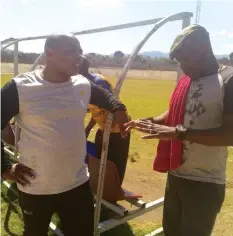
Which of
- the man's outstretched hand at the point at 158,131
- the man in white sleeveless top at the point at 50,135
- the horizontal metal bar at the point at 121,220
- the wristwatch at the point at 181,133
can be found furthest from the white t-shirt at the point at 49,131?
the horizontal metal bar at the point at 121,220

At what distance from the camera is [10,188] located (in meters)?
4.70

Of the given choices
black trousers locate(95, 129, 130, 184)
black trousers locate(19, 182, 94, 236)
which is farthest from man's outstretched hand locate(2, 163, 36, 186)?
black trousers locate(95, 129, 130, 184)

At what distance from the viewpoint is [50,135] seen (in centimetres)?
215

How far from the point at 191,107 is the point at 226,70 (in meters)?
0.31

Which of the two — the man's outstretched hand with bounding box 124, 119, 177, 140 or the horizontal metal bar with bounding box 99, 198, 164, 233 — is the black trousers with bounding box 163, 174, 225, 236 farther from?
the horizontal metal bar with bounding box 99, 198, 164, 233

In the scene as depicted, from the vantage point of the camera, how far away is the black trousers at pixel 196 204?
86.0 inches

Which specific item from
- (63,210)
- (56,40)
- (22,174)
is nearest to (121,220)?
(63,210)

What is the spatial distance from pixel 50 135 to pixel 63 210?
1.78 feet

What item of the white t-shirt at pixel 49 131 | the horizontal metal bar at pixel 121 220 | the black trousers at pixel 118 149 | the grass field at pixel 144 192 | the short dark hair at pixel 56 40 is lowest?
the grass field at pixel 144 192

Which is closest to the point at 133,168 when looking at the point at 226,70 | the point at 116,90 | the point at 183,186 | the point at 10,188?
the point at 10,188

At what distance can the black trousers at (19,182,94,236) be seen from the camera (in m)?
2.21

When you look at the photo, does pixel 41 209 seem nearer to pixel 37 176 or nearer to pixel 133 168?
pixel 37 176

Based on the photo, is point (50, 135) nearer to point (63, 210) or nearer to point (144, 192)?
point (63, 210)

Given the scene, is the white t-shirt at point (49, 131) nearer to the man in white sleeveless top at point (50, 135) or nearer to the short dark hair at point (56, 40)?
the man in white sleeveless top at point (50, 135)
